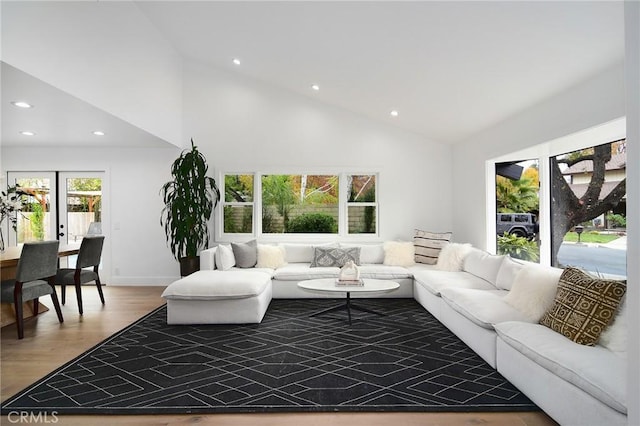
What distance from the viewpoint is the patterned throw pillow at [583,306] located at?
2.39 metres

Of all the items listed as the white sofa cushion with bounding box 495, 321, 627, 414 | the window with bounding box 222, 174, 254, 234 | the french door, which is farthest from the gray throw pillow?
the white sofa cushion with bounding box 495, 321, 627, 414

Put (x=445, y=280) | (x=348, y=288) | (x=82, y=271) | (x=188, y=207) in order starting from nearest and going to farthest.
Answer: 1. (x=348, y=288)
2. (x=445, y=280)
3. (x=82, y=271)
4. (x=188, y=207)

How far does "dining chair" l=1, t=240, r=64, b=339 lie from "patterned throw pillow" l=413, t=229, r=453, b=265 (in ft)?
15.3

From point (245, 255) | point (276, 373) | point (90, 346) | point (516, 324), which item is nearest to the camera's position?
point (516, 324)

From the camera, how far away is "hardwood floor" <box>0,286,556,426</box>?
89.9 inches

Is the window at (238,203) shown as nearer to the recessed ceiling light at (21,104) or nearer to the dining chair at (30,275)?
the dining chair at (30,275)

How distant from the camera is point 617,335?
2.31m

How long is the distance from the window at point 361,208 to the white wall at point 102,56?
3.02 meters

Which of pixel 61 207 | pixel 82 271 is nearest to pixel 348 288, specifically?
pixel 82 271

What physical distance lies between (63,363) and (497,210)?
16.9ft

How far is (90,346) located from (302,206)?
379 cm

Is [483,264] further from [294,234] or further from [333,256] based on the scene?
[294,234]

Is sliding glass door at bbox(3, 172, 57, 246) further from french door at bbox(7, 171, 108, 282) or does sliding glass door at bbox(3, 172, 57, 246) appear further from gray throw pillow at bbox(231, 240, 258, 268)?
gray throw pillow at bbox(231, 240, 258, 268)

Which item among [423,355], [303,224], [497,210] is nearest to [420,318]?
[423,355]
